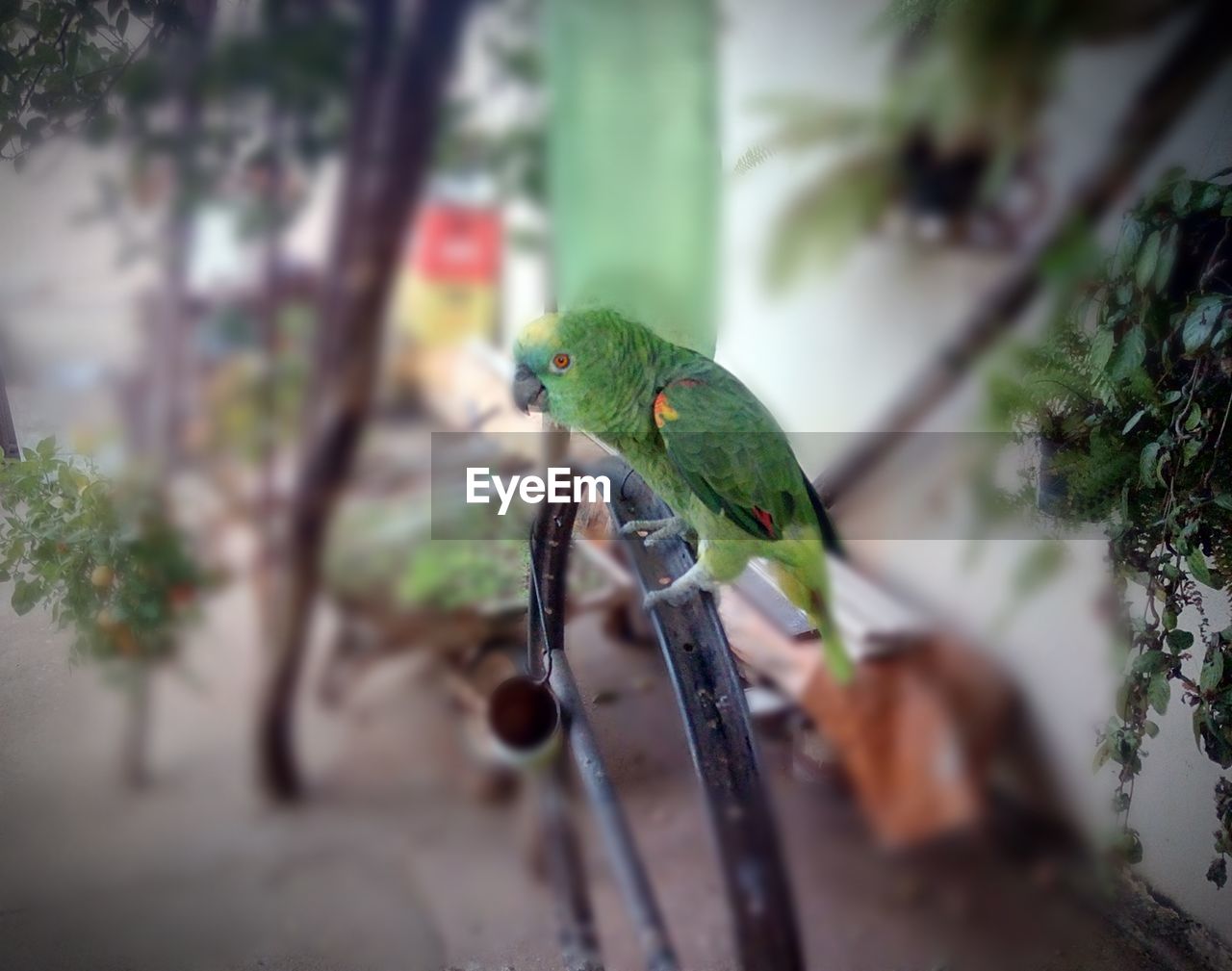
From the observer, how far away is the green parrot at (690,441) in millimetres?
700

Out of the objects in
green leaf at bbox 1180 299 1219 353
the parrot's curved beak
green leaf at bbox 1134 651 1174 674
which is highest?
green leaf at bbox 1180 299 1219 353

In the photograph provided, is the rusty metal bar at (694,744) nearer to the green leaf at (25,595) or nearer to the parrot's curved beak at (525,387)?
the parrot's curved beak at (525,387)

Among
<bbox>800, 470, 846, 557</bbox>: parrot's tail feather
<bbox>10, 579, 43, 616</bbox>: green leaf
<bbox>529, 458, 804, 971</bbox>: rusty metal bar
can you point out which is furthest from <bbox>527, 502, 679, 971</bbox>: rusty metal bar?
<bbox>10, 579, 43, 616</bbox>: green leaf

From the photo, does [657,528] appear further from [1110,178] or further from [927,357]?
[1110,178]

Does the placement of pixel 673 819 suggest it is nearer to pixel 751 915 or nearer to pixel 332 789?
pixel 751 915

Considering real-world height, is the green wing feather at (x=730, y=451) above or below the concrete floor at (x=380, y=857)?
above

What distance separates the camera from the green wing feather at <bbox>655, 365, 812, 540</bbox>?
0.73m

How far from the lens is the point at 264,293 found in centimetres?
63

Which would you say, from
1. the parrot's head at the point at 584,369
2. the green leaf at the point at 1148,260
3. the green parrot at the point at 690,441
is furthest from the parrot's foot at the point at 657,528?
the green leaf at the point at 1148,260

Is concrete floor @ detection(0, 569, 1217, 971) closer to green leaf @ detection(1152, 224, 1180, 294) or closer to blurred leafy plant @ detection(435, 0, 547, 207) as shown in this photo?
blurred leafy plant @ detection(435, 0, 547, 207)

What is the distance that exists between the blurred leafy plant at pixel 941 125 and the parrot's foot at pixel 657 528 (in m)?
0.29

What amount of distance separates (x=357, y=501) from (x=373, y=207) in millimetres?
248

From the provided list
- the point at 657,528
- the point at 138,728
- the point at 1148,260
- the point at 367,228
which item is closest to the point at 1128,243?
the point at 1148,260

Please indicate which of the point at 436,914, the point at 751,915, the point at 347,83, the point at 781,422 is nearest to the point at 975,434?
the point at 781,422
